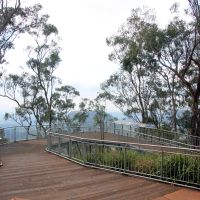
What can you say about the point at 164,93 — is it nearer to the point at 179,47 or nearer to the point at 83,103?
the point at 179,47

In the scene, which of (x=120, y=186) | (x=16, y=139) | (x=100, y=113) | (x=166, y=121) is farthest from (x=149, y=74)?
Answer: (x=120, y=186)

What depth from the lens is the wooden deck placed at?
31.6 feet

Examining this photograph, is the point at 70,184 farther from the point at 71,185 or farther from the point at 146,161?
the point at 146,161

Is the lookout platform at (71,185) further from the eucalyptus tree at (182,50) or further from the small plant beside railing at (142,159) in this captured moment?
the eucalyptus tree at (182,50)

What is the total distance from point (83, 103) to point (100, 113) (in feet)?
7.83

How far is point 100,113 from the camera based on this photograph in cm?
4378

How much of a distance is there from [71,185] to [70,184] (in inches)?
5.7

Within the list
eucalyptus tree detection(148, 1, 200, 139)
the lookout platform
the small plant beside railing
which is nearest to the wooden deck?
the lookout platform

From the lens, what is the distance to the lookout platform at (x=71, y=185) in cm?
962

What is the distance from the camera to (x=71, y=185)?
10789 mm

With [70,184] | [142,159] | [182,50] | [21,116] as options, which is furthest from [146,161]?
[21,116]

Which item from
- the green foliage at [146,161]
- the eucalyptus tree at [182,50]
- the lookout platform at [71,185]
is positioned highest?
the eucalyptus tree at [182,50]

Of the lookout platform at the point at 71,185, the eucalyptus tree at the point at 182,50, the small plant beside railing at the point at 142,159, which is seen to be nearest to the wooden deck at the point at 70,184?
the lookout platform at the point at 71,185

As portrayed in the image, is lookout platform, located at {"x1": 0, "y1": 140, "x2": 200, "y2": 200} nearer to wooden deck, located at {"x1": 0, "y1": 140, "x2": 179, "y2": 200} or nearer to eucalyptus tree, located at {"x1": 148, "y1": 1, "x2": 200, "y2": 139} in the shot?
wooden deck, located at {"x1": 0, "y1": 140, "x2": 179, "y2": 200}
